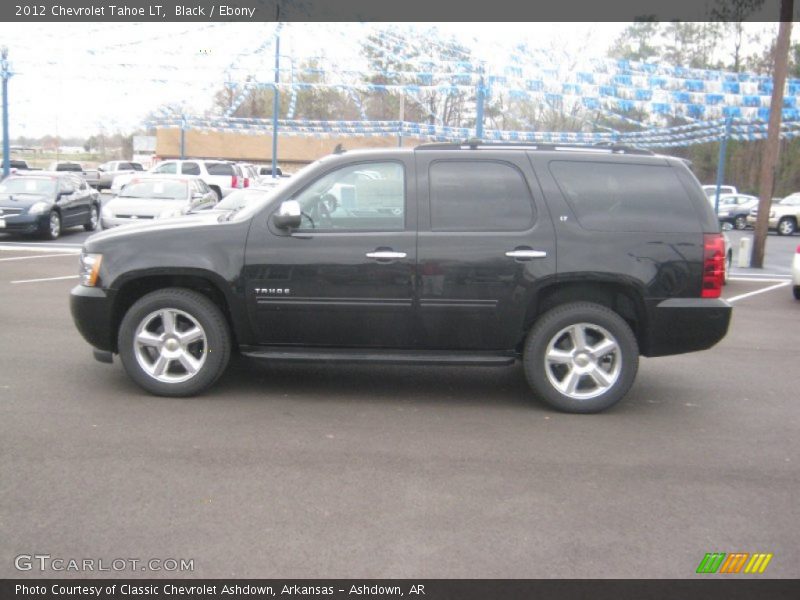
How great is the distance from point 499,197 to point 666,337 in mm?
1633

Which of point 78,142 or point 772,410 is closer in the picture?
point 772,410

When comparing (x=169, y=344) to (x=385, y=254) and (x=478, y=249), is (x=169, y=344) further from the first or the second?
(x=478, y=249)

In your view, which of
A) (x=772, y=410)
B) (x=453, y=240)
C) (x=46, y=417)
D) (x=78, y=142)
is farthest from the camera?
(x=78, y=142)

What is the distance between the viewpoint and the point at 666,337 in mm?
6055

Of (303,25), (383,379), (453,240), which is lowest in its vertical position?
(383,379)

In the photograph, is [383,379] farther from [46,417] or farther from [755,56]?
[755,56]

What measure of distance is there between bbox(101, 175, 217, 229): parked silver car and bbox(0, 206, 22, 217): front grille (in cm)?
182

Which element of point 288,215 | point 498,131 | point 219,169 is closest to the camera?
point 288,215

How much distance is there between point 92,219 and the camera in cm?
2050

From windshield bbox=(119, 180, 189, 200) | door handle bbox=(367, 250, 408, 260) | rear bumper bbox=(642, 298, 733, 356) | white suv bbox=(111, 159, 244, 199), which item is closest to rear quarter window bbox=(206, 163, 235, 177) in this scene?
white suv bbox=(111, 159, 244, 199)

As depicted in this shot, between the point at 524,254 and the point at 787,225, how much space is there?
90.2ft

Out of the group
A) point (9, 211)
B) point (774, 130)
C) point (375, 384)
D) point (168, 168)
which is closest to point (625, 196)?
point (375, 384)

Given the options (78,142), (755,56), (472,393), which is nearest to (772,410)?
(472,393)

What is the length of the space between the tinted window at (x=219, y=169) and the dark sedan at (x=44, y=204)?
12279 mm
